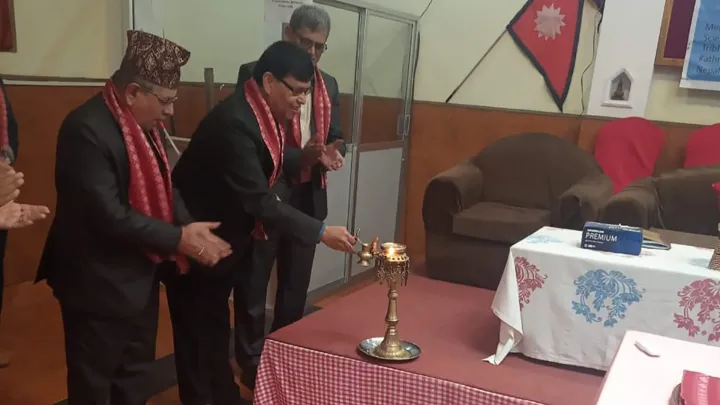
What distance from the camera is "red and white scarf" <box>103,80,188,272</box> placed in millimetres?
1607

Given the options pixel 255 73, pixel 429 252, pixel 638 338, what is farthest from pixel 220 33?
pixel 638 338

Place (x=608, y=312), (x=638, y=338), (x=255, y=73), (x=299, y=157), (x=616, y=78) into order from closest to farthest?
(x=638, y=338) < (x=608, y=312) < (x=255, y=73) < (x=299, y=157) < (x=616, y=78)

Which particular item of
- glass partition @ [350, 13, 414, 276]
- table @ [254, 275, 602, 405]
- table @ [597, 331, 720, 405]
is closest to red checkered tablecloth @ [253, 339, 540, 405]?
table @ [254, 275, 602, 405]

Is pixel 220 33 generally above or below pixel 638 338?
above

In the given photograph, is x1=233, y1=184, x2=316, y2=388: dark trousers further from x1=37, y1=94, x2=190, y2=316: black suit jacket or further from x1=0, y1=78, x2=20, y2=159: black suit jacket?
x1=0, y1=78, x2=20, y2=159: black suit jacket

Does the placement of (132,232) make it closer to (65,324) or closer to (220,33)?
(65,324)

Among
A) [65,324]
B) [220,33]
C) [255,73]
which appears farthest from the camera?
[220,33]

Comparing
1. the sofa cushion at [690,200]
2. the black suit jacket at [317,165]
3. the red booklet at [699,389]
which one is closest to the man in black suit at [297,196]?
the black suit jacket at [317,165]

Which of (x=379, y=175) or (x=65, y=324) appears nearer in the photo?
(x=65, y=324)

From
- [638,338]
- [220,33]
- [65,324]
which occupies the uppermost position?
[220,33]

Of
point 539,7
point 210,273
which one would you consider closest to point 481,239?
point 539,7

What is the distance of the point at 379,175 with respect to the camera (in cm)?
393

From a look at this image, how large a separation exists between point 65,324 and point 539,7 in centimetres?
322

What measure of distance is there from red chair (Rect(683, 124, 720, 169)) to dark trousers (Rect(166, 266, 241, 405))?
2.62 m
